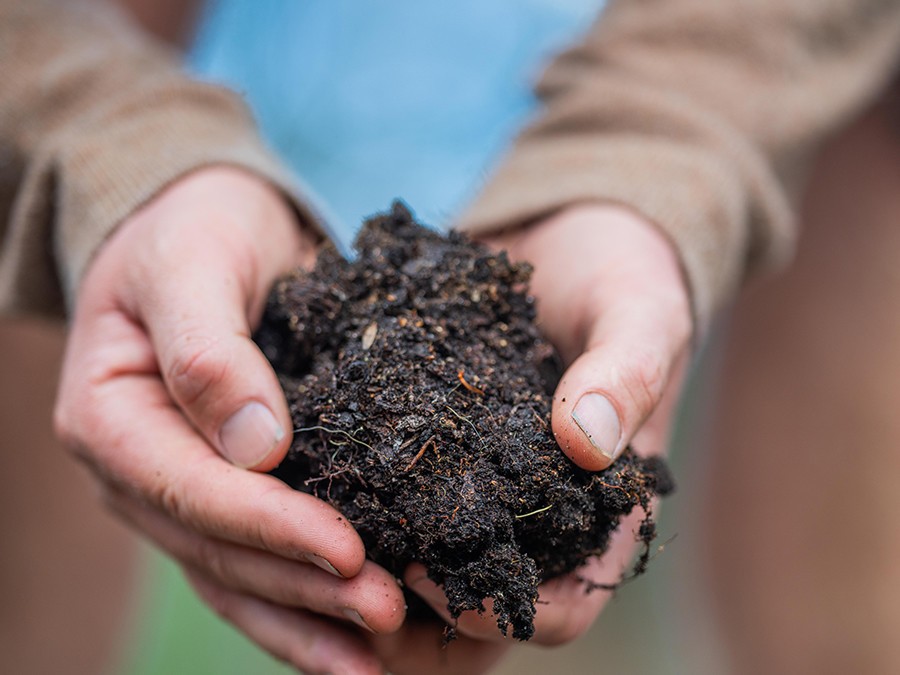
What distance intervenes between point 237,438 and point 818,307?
8.04ft

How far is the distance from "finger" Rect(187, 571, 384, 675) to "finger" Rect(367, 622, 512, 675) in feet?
0.11

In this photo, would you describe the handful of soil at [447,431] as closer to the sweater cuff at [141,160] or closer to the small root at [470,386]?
the small root at [470,386]

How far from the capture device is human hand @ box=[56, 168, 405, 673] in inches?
35.7

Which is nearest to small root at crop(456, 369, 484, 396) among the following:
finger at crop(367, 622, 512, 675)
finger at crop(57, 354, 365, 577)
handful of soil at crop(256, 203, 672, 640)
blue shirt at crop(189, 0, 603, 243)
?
handful of soil at crop(256, 203, 672, 640)

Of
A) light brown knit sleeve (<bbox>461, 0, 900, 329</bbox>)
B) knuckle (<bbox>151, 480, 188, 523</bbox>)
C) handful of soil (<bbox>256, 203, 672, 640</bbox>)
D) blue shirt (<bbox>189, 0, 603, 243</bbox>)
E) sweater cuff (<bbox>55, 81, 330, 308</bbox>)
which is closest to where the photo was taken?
handful of soil (<bbox>256, 203, 672, 640</bbox>)

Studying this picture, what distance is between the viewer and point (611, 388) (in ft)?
2.91

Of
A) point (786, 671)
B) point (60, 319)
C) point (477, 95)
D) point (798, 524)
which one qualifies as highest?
point (477, 95)

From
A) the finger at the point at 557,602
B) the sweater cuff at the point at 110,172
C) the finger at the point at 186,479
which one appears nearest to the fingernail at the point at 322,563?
the finger at the point at 186,479

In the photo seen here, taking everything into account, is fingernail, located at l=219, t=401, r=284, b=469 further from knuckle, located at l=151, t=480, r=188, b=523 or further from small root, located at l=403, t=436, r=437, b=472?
small root, located at l=403, t=436, r=437, b=472

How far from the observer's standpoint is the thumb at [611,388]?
34.4 inches

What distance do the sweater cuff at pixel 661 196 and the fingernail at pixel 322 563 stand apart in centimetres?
78

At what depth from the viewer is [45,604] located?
255cm

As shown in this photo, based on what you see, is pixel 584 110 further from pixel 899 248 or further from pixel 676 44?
pixel 899 248

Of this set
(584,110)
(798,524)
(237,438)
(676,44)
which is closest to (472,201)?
(584,110)
